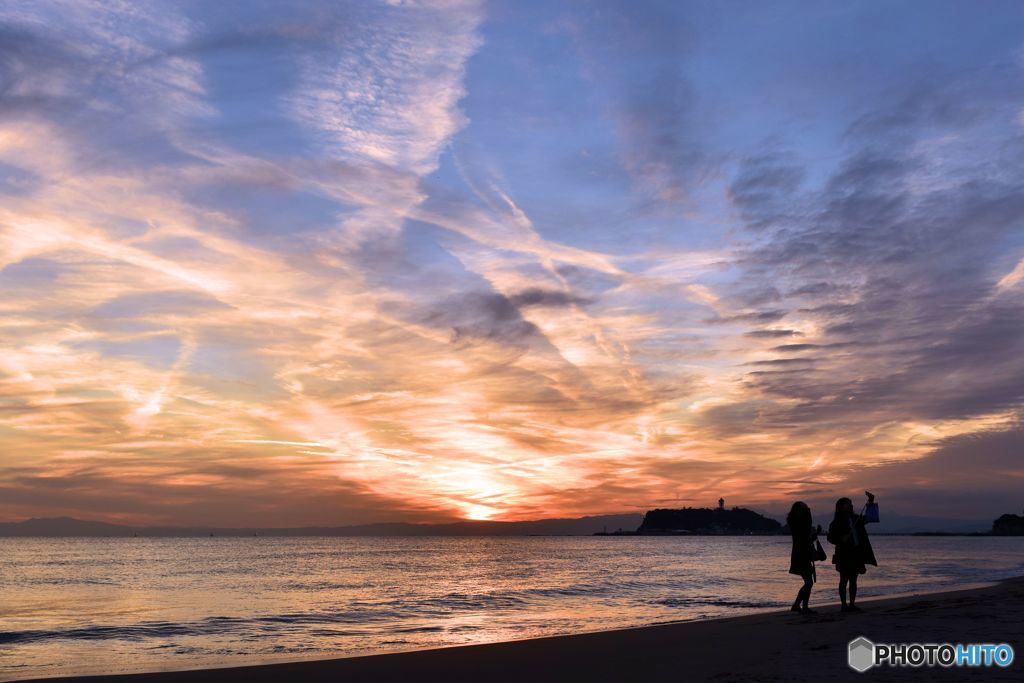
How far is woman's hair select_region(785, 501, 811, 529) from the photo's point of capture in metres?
17.8

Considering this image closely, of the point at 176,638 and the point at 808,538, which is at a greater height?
the point at 808,538

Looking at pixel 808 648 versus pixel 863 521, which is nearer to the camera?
pixel 808 648

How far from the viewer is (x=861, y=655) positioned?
1113 centimetres

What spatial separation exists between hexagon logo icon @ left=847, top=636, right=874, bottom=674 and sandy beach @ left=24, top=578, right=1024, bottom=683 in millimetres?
143

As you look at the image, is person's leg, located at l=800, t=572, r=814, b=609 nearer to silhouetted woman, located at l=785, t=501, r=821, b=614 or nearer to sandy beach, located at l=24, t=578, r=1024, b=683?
silhouetted woman, located at l=785, t=501, r=821, b=614

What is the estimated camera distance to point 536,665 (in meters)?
12.9

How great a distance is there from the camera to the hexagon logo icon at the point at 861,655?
10.2 m

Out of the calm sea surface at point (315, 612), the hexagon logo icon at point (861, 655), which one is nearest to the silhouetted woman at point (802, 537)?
the hexagon logo icon at point (861, 655)

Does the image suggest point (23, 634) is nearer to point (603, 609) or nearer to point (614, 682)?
point (603, 609)

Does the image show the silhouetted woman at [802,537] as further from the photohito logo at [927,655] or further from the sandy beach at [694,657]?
the photohito logo at [927,655]

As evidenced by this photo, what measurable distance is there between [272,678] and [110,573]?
6496 cm

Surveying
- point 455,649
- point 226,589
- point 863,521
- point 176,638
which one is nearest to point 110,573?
point 226,589

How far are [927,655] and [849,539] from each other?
263 inches

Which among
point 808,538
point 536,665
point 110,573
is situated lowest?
point 110,573
